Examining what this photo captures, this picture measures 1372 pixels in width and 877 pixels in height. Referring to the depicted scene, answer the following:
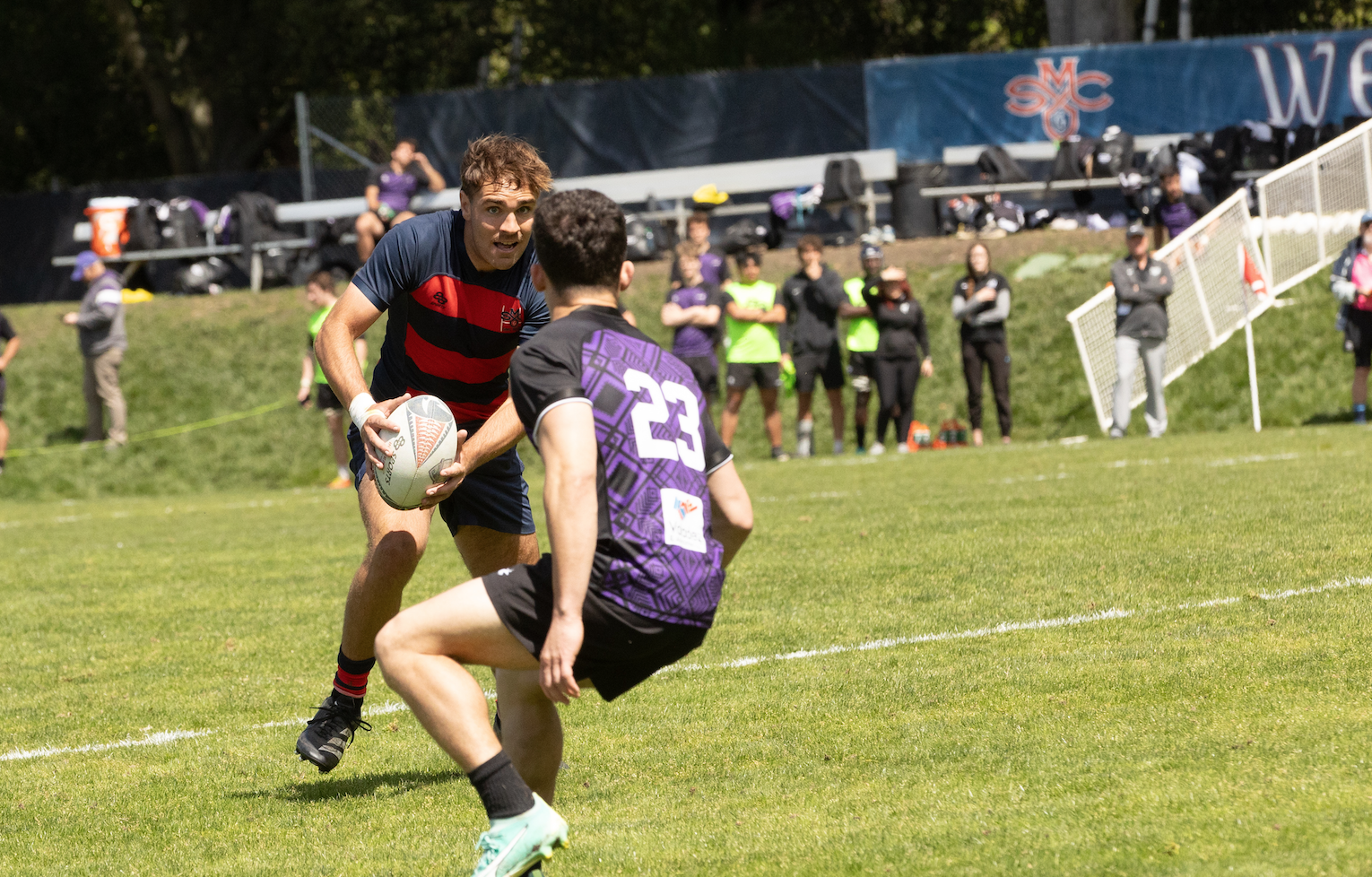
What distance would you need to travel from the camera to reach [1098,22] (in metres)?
24.7

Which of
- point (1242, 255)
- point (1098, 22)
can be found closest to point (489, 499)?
point (1242, 255)

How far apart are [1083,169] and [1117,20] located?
17.2ft

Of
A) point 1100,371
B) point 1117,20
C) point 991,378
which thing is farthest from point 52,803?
point 1117,20

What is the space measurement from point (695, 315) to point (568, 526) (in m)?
11.8

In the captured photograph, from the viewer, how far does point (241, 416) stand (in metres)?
20.9

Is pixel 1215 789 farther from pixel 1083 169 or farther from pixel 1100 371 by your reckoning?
pixel 1083 169

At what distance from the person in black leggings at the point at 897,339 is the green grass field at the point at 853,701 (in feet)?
10.6

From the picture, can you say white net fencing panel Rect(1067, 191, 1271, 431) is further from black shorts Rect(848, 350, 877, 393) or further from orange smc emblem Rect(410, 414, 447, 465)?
orange smc emblem Rect(410, 414, 447, 465)

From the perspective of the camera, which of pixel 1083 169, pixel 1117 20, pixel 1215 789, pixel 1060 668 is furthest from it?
pixel 1117 20

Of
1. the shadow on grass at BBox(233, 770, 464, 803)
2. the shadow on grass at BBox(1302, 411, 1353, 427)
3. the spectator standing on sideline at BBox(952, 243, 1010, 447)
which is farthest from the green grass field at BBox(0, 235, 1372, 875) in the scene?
the shadow on grass at BBox(1302, 411, 1353, 427)

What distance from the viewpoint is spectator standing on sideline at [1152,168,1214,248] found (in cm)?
1870

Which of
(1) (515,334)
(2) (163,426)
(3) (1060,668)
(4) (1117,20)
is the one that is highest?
(4) (1117,20)

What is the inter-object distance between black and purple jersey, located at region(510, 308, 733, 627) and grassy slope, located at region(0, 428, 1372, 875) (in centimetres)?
79

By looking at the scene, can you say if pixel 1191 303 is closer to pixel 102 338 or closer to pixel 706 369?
pixel 706 369
